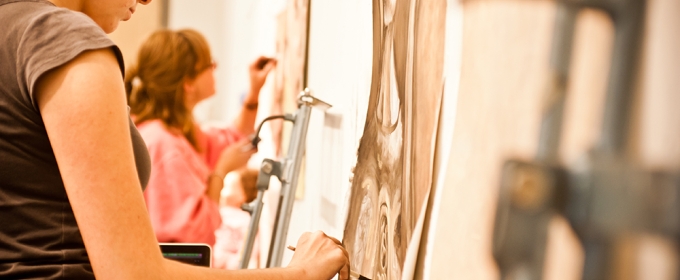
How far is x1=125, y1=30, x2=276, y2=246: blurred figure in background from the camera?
2.01 m

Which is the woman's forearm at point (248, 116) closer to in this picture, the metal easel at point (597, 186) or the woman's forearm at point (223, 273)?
the woman's forearm at point (223, 273)

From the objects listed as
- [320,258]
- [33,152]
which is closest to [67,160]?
[33,152]

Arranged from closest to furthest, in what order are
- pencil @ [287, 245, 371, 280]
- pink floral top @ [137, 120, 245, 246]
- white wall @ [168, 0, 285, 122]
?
1. pencil @ [287, 245, 371, 280]
2. pink floral top @ [137, 120, 245, 246]
3. white wall @ [168, 0, 285, 122]

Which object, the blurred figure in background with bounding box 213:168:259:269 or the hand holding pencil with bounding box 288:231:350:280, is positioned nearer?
the hand holding pencil with bounding box 288:231:350:280

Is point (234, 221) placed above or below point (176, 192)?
below

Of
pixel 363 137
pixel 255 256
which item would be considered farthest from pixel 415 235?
pixel 255 256

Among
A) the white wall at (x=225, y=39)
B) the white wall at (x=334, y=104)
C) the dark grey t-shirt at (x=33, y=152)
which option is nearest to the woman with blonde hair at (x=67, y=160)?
the dark grey t-shirt at (x=33, y=152)

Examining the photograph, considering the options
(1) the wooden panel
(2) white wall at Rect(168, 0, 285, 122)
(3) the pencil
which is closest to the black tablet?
(3) the pencil

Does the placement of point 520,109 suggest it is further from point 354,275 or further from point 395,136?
point 354,275

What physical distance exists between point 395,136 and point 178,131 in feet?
4.88

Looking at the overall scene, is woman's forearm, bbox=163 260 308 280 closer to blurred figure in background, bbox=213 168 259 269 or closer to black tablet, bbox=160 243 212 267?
black tablet, bbox=160 243 212 267

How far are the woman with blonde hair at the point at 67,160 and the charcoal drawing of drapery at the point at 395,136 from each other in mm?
221

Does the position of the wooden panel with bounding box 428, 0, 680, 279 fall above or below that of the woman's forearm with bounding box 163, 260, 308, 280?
above

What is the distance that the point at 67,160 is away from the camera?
59cm
